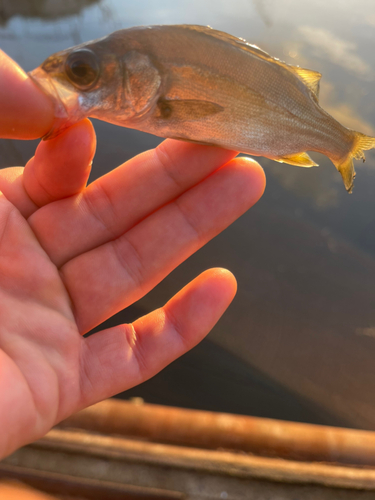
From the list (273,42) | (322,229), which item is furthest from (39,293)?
(273,42)

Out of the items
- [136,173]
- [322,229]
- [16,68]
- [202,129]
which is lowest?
[322,229]

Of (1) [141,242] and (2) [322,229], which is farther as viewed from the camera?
(2) [322,229]

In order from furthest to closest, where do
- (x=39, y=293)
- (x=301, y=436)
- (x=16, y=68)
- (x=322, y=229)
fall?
(x=322, y=229) → (x=301, y=436) → (x=39, y=293) → (x=16, y=68)

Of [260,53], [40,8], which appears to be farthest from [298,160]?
[40,8]

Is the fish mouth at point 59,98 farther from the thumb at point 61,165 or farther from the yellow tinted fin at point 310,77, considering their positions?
the yellow tinted fin at point 310,77

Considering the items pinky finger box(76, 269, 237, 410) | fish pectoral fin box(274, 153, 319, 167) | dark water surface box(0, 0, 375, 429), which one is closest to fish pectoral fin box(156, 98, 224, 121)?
fish pectoral fin box(274, 153, 319, 167)

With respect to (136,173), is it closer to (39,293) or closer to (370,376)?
(39,293)

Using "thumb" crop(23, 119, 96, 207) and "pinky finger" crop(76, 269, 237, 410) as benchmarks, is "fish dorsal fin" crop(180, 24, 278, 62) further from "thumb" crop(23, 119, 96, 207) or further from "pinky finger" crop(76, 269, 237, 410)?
"pinky finger" crop(76, 269, 237, 410)

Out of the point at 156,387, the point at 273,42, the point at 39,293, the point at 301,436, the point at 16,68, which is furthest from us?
the point at 273,42

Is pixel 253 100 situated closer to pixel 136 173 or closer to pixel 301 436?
pixel 136 173

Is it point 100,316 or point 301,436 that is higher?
point 100,316
